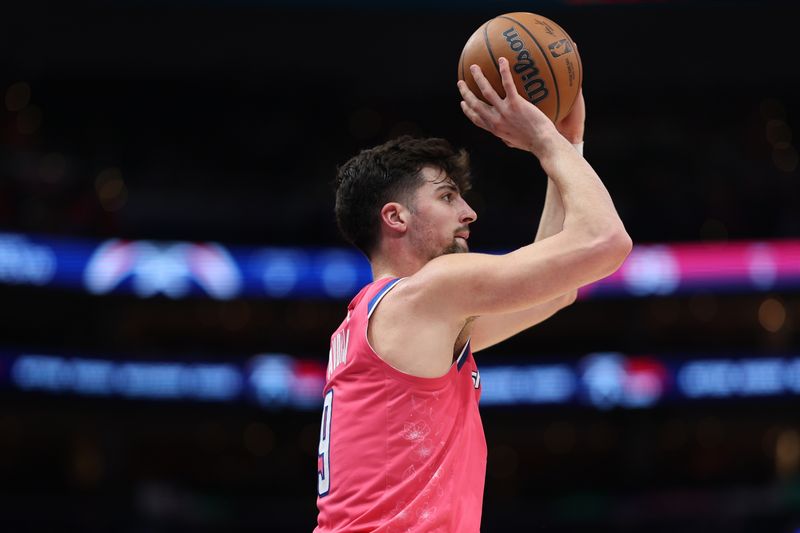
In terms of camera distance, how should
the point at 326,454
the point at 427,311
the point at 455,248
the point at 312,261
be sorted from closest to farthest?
the point at 427,311
the point at 326,454
the point at 455,248
the point at 312,261

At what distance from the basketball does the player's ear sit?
44cm

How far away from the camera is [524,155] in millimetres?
16797

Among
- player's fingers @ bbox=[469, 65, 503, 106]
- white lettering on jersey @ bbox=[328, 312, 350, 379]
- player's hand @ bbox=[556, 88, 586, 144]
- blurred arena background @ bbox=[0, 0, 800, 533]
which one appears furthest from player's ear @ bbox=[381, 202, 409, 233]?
blurred arena background @ bbox=[0, 0, 800, 533]

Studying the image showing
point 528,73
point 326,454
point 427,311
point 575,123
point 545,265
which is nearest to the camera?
point 545,265

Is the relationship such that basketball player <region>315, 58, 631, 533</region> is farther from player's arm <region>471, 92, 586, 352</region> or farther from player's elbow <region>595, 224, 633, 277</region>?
player's arm <region>471, 92, 586, 352</region>

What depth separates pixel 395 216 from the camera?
3223mm

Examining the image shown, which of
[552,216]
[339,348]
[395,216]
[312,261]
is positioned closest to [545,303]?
[552,216]

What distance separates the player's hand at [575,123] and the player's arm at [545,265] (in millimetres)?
497

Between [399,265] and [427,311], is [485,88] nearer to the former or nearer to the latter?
[399,265]

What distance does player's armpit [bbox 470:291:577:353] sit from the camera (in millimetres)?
3564

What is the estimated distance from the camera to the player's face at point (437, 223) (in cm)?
320

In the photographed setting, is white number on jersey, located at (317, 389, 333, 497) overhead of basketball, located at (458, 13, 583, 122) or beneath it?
beneath

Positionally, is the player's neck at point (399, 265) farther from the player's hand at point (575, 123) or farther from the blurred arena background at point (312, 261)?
the blurred arena background at point (312, 261)

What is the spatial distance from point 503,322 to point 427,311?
0.69 meters
